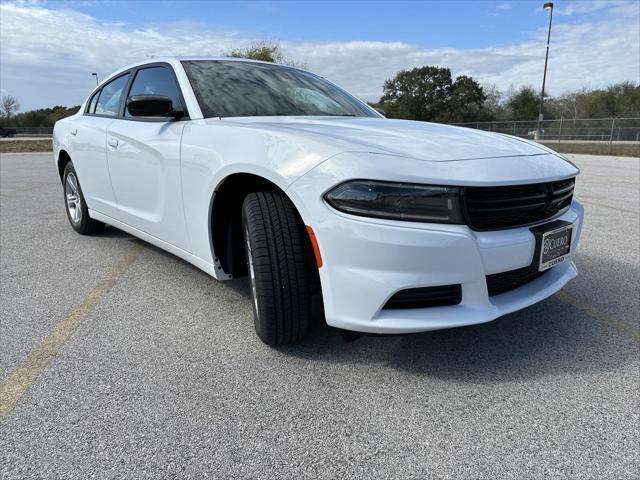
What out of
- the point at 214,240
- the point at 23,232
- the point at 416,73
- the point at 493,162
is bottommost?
the point at 23,232

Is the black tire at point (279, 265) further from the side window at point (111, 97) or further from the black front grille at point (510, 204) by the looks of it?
the side window at point (111, 97)

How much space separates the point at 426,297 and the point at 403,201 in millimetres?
421

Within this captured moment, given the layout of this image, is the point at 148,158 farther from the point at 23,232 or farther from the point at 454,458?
the point at 23,232

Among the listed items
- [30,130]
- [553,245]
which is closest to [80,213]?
[553,245]

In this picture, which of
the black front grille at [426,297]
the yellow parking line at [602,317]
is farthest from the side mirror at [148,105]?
the yellow parking line at [602,317]

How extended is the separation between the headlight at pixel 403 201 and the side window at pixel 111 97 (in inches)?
109

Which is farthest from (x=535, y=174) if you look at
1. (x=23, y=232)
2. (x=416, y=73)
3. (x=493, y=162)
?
(x=416, y=73)

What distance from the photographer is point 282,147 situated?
2.25 meters

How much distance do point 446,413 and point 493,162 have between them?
110 centimetres

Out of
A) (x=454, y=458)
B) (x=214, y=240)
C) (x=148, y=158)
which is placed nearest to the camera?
(x=454, y=458)

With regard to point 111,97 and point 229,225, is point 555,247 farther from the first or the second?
point 111,97

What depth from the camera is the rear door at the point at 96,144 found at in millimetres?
3912

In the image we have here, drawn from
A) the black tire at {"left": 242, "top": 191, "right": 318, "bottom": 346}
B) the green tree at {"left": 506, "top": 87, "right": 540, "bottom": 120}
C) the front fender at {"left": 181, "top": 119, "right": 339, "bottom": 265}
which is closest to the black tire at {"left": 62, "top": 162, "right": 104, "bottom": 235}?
the front fender at {"left": 181, "top": 119, "right": 339, "bottom": 265}

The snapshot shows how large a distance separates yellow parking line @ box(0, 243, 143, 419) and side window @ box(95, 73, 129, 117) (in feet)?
4.67
